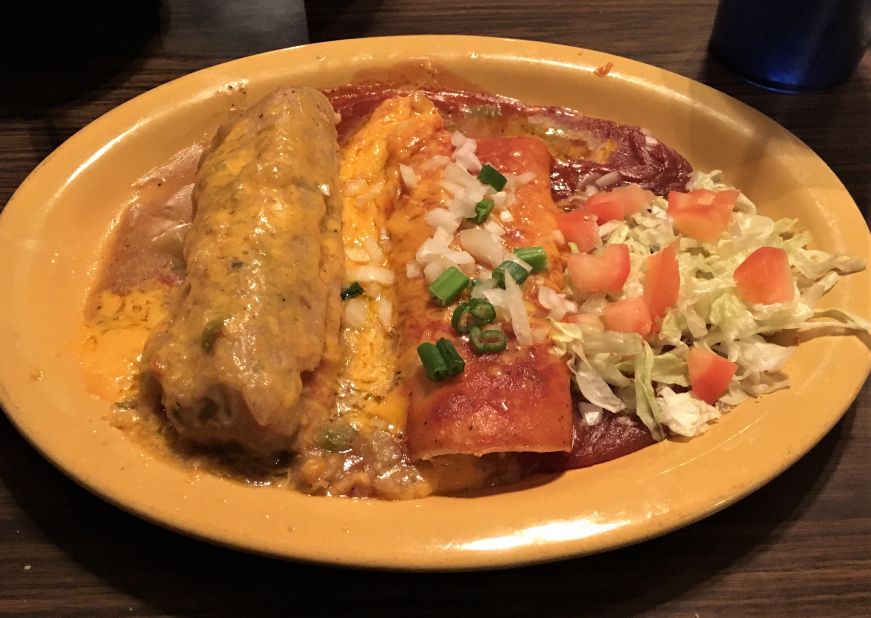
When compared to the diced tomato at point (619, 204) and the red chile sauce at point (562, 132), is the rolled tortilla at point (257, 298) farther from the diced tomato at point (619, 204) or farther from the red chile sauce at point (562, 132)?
the diced tomato at point (619, 204)

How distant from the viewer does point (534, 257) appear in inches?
76.0

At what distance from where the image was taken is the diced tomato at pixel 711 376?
1.77 metres

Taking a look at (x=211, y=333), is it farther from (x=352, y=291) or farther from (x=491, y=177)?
(x=491, y=177)

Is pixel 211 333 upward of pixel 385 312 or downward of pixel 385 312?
upward

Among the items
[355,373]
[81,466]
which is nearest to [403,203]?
[355,373]

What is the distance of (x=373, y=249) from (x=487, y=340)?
0.58 meters

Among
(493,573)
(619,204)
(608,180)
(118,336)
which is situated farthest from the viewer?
(608,180)

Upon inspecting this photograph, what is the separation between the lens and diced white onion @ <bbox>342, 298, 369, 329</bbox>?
1974 mm

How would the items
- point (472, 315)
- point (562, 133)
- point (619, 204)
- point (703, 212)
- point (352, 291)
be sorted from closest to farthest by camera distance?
point (472, 315), point (352, 291), point (703, 212), point (619, 204), point (562, 133)

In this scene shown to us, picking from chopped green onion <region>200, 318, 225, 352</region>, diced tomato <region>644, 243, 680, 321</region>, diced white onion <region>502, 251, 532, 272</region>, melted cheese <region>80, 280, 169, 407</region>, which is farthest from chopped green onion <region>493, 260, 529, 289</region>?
melted cheese <region>80, 280, 169, 407</region>

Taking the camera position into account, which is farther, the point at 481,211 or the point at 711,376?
the point at 481,211

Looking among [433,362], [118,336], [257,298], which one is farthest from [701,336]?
[118,336]

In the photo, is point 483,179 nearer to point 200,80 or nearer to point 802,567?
point 200,80

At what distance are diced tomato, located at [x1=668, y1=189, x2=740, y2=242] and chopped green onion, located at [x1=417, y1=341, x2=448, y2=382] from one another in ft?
3.18
